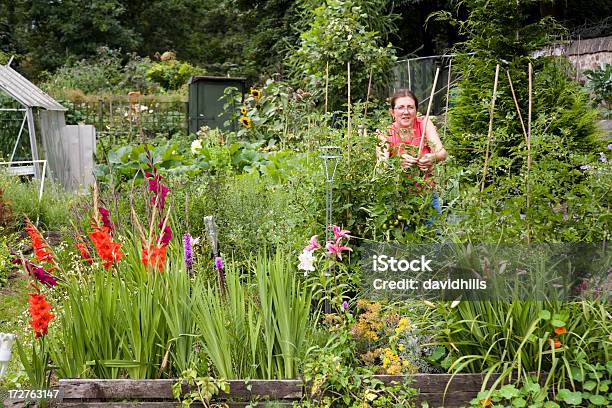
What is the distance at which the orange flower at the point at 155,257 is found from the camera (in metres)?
3.29

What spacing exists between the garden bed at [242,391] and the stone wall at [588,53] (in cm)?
958

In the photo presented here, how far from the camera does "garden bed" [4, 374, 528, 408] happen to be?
3.10m

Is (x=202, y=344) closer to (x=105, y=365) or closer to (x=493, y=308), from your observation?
(x=105, y=365)

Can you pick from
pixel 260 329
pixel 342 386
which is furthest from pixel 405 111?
pixel 342 386

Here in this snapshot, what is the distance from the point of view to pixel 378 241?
3.66m

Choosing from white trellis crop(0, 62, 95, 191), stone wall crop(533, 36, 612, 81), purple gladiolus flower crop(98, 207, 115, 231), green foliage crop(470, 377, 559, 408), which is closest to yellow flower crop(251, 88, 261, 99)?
white trellis crop(0, 62, 95, 191)

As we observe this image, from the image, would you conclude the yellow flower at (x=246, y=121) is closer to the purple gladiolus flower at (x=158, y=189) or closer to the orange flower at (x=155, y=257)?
the purple gladiolus flower at (x=158, y=189)

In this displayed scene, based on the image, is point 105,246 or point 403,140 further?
point 403,140

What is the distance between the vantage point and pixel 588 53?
12.4m

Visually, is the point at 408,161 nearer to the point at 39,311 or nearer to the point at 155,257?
the point at 155,257

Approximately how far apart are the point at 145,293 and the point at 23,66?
25303 millimetres

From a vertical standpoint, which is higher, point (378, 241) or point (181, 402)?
point (378, 241)

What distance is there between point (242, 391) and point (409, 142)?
1628mm

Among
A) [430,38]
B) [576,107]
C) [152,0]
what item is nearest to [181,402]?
[576,107]
